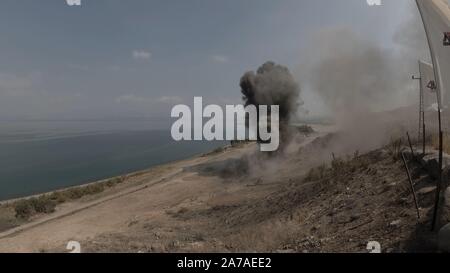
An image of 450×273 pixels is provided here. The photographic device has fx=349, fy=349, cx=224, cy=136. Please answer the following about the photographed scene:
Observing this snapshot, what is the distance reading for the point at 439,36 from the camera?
5969 mm

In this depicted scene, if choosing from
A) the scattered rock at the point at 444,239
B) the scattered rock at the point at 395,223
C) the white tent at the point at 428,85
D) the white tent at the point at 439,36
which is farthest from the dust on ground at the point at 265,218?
the white tent at the point at 439,36

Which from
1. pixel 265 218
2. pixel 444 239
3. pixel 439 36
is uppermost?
pixel 439 36

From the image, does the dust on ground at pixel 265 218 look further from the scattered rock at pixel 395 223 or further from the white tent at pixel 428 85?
the white tent at pixel 428 85

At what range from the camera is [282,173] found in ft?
94.0

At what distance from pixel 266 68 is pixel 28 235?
3201 cm

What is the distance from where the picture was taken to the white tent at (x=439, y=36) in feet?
19.3

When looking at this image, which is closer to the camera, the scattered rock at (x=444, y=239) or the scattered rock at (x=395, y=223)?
the scattered rock at (x=444, y=239)

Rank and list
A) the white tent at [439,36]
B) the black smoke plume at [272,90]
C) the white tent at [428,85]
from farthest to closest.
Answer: the black smoke plume at [272,90] < the white tent at [428,85] < the white tent at [439,36]

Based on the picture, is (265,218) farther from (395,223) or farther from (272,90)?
(272,90)

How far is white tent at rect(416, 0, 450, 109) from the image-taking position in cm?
589

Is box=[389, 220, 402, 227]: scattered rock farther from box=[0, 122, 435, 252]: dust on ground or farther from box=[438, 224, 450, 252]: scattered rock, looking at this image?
box=[438, 224, 450, 252]: scattered rock

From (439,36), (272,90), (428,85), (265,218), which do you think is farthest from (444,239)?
(272,90)

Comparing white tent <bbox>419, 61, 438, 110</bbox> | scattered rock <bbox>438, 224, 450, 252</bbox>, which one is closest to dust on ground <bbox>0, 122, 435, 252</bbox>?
scattered rock <bbox>438, 224, 450, 252</bbox>

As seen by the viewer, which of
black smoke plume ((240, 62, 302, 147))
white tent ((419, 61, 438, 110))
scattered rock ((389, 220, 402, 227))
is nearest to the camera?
scattered rock ((389, 220, 402, 227))
